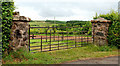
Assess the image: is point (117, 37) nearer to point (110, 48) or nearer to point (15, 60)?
point (110, 48)

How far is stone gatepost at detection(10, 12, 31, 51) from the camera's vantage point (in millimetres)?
7327

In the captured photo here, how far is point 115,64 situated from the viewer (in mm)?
6723

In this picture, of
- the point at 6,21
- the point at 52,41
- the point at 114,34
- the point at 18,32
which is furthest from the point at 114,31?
the point at 6,21

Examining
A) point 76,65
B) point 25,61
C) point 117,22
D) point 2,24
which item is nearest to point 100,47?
point 117,22

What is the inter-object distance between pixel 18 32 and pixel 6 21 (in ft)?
3.18

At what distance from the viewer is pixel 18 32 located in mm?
7488

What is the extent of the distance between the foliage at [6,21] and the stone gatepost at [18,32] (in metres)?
0.27

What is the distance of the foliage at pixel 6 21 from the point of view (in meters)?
6.77

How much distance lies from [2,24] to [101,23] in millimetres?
7417

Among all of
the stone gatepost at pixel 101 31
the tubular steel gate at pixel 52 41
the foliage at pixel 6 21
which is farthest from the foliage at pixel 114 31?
the foliage at pixel 6 21

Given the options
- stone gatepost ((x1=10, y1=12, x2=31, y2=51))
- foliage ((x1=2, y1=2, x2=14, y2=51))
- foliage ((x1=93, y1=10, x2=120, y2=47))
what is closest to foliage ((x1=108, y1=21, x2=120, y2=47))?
foliage ((x1=93, y1=10, x2=120, y2=47))

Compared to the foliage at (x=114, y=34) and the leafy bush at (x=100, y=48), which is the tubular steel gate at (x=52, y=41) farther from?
the foliage at (x=114, y=34)

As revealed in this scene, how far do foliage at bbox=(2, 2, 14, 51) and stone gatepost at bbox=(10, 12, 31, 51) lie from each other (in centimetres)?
27

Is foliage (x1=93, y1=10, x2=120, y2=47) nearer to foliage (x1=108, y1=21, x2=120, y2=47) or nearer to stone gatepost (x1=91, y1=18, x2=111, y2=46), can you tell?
foliage (x1=108, y1=21, x2=120, y2=47)
